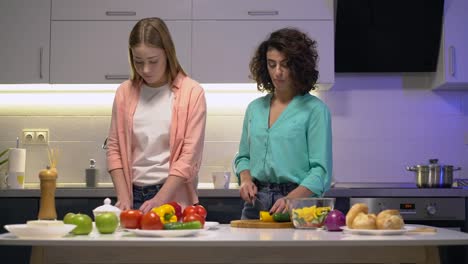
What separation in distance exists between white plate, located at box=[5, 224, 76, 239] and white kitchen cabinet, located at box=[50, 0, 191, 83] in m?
2.29

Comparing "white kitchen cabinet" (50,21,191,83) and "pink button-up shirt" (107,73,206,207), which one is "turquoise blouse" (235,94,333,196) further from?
"white kitchen cabinet" (50,21,191,83)

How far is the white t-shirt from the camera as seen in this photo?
248 centimetres

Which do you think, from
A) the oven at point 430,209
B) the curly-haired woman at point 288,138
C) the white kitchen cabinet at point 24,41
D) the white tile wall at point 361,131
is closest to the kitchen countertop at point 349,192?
the oven at point 430,209

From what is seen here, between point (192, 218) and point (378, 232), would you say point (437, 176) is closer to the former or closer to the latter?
point (378, 232)

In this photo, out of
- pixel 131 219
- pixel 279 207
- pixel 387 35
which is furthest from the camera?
pixel 387 35

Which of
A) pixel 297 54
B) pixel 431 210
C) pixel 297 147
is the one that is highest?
pixel 297 54

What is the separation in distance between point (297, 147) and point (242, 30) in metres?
1.64

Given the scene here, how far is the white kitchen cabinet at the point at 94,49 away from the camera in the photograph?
4.03 metres

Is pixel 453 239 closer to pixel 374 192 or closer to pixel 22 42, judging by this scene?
pixel 374 192

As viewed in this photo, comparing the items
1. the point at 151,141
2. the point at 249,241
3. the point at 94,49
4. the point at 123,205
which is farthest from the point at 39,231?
the point at 94,49

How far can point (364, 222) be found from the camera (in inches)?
75.8

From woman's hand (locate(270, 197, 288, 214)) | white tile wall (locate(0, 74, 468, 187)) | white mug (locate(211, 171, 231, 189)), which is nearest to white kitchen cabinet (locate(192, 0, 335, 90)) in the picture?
white tile wall (locate(0, 74, 468, 187))

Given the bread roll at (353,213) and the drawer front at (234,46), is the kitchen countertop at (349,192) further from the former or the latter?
the bread roll at (353,213)

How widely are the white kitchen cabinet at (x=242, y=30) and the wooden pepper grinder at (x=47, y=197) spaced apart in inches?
A: 81.1
